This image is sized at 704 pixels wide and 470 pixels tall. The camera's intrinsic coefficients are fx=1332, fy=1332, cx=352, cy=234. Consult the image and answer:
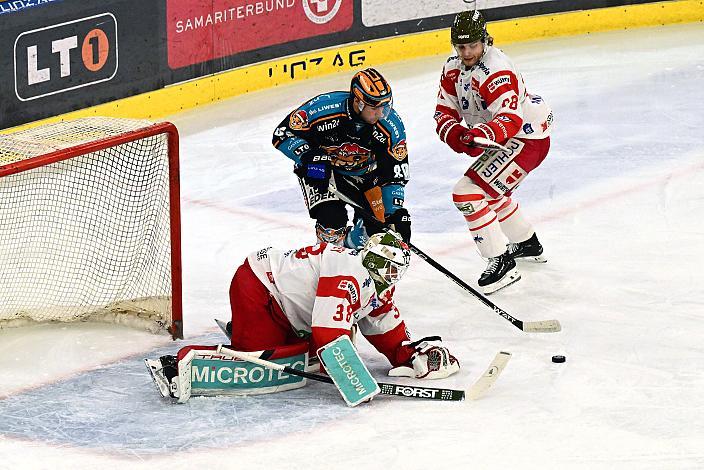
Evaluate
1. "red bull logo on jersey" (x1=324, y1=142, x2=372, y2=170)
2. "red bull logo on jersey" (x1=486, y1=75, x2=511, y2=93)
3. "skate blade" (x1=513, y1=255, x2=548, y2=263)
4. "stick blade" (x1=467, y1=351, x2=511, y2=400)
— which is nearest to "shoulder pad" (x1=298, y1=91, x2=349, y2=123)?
"red bull logo on jersey" (x1=324, y1=142, x2=372, y2=170)

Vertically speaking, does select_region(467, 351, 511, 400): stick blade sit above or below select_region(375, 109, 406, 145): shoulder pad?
below

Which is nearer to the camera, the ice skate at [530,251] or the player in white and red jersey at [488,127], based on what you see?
the player in white and red jersey at [488,127]

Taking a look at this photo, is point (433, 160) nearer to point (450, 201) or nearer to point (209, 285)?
point (450, 201)

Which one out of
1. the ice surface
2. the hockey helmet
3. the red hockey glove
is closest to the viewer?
the ice surface

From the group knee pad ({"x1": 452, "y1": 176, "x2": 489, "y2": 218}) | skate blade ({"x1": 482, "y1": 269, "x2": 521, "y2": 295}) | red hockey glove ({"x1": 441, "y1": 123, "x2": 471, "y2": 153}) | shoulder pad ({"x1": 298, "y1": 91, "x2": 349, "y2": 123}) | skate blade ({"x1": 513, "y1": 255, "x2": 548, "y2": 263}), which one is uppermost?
shoulder pad ({"x1": 298, "y1": 91, "x2": 349, "y2": 123})

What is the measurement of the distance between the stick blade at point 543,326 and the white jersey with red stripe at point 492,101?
0.82 metres

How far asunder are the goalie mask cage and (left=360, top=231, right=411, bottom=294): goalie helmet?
3.51 ft

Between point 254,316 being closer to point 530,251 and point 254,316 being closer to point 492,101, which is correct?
point 492,101

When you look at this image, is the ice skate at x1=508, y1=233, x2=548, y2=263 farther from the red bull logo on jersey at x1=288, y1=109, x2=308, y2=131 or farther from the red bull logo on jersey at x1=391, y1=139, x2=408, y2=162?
the red bull logo on jersey at x1=288, y1=109, x2=308, y2=131

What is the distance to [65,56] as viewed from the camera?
7.57 metres

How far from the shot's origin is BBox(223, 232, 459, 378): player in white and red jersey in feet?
14.4

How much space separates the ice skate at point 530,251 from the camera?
6105mm

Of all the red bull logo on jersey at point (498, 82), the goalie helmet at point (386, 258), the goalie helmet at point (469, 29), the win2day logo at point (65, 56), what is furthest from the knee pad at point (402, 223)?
the win2day logo at point (65, 56)

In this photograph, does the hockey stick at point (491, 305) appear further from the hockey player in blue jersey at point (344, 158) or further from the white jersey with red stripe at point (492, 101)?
the white jersey with red stripe at point (492, 101)
